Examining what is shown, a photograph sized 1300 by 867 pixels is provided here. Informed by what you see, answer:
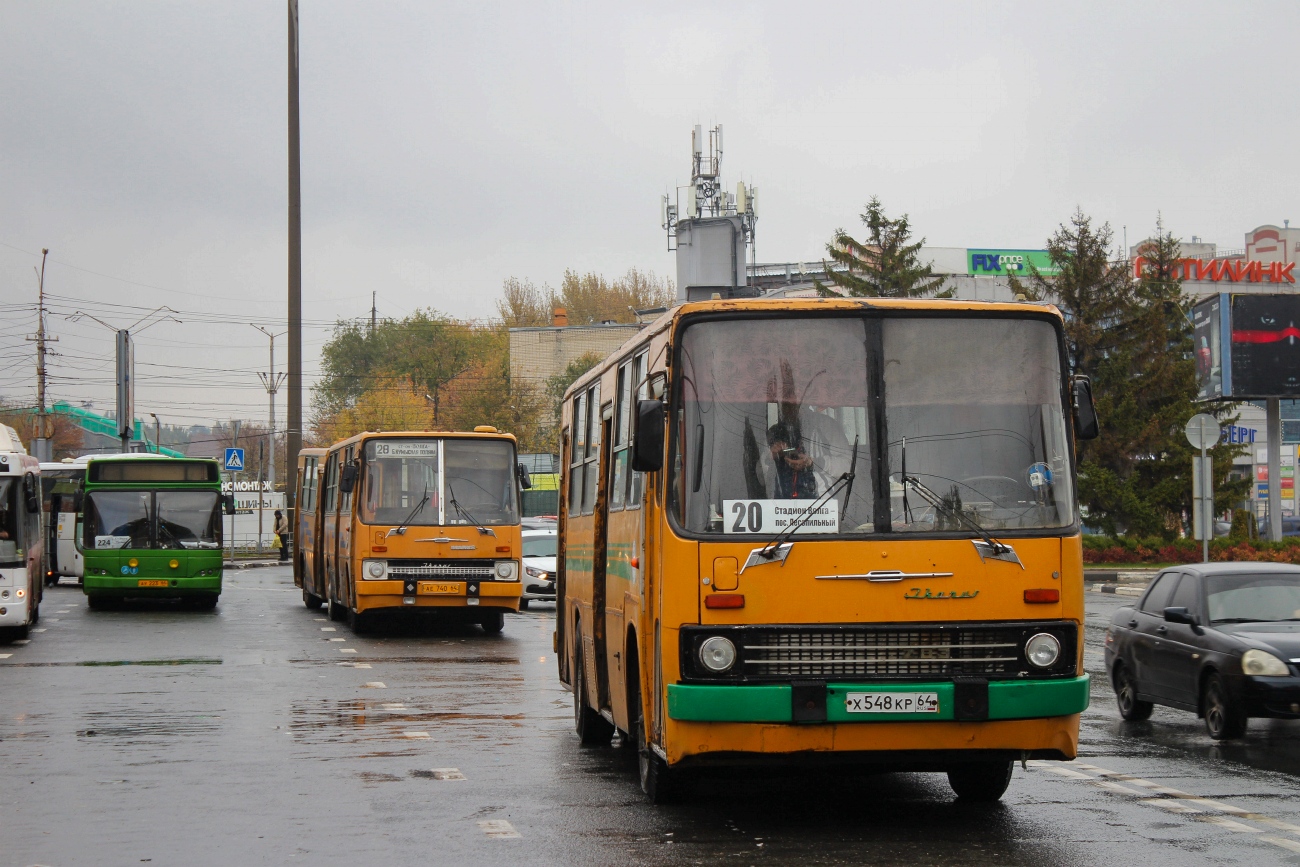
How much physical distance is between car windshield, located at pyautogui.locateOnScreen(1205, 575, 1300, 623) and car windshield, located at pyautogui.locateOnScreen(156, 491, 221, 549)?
69.0ft

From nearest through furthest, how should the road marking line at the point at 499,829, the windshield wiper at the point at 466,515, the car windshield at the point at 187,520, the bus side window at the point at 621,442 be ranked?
the road marking line at the point at 499,829 → the bus side window at the point at 621,442 → the windshield wiper at the point at 466,515 → the car windshield at the point at 187,520

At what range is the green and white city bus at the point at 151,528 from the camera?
30.1 metres

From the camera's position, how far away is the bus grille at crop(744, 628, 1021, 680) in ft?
27.7

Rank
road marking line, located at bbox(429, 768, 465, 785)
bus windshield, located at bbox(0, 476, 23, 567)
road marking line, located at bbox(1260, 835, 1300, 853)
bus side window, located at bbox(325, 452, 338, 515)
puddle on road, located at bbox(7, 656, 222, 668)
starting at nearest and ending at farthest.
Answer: road marking line, located at bbox(1260, 835, 1300, 853), road marking line, located at bbox(429, 768, 465, 785), puddle on road, located at bbox(7, 656, 222, 668), bus windshield, located at bbox(0, 476, 23, 567), bus side window, located at bbox(325, 452, 338, 515)

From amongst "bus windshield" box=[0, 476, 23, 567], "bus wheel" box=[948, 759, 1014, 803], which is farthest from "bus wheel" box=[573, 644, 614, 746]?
"bus windshield" box=[0, 476, 23, 567]

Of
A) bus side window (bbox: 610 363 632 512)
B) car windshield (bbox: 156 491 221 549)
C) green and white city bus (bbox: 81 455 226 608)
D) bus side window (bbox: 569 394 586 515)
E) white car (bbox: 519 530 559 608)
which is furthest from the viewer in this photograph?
white car (bbox: 519 530 559 608)

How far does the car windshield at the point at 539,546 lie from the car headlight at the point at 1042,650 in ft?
84.8

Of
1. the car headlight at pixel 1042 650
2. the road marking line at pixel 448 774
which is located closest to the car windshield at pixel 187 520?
the road marking line at pixel 448 774

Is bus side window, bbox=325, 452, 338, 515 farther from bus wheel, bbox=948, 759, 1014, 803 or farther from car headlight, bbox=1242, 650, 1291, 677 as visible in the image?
bus wheel, bbox=948, 759, 1014, 803

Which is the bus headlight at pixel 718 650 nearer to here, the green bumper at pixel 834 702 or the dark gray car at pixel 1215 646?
the green bumper at pixel 834 702

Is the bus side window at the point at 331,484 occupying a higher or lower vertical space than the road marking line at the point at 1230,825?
higher

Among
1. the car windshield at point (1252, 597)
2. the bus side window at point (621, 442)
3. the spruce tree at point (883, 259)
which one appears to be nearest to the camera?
the bus side window at point (621, 442)

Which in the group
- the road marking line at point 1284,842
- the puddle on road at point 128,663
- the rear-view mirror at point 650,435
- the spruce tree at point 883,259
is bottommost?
the puddle on road at point 128,663

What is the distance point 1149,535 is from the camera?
49.6 meters
